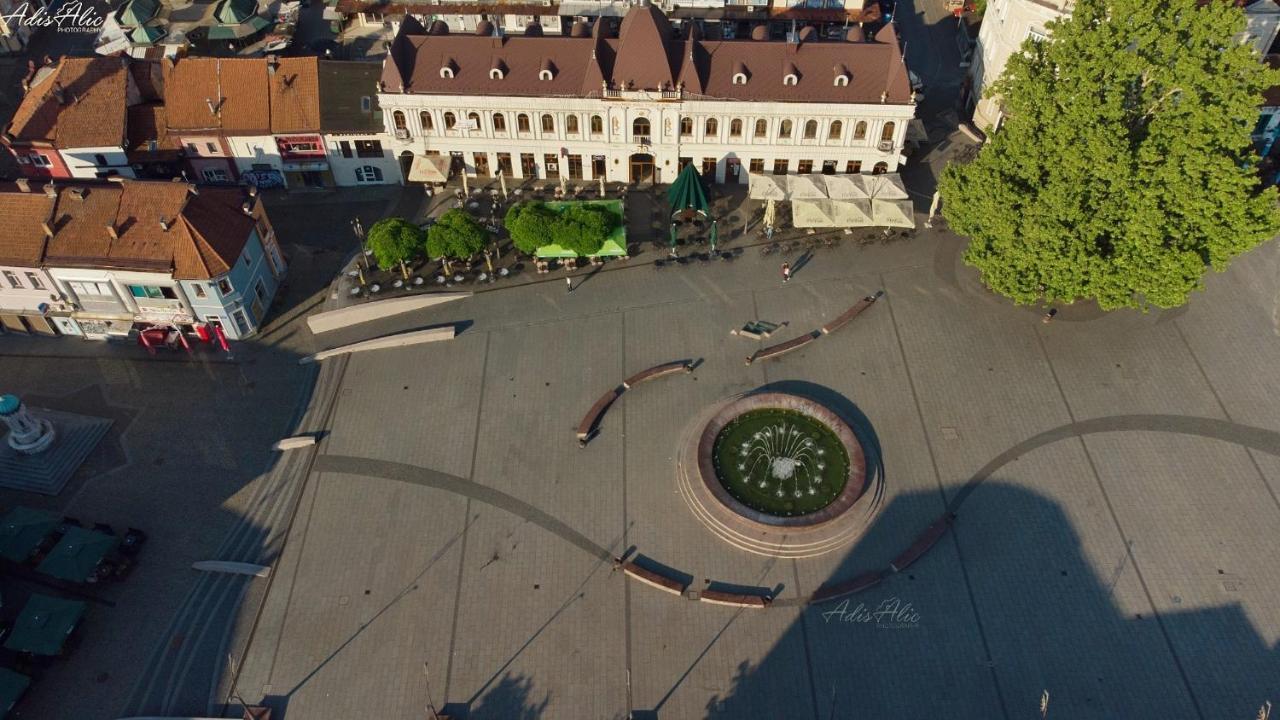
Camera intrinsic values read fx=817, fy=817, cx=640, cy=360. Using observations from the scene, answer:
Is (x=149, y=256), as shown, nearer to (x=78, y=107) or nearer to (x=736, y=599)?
(x=78, y=107)

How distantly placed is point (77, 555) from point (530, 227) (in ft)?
115

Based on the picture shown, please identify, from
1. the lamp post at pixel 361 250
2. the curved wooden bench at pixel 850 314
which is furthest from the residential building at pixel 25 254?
the curved wooden bench at pixel 850 314

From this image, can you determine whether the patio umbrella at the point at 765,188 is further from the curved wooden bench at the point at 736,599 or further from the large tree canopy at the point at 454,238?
the curved wooden bench at the point at 736,599

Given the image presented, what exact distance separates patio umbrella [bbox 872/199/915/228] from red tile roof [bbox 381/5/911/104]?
343 inches

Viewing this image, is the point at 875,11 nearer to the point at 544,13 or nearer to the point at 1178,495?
the point at 544,13

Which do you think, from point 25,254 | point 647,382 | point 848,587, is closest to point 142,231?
point 25,254

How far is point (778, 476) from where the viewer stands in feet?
168

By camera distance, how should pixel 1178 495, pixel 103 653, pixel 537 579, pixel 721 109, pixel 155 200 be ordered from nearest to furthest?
pixel 103 653 → pixel 537 579 → pixel 1178 495 → pixel 155 200 → pixel 721 109

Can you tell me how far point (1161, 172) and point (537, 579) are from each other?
148 feet

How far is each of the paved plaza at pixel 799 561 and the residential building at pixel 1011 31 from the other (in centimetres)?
2234

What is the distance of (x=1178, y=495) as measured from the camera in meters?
49.8

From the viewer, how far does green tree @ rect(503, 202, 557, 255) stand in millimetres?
61688

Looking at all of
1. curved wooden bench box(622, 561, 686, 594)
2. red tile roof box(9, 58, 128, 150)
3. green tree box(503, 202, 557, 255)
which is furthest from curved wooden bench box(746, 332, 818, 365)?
red tile roof box(9, 58, 128, 150)

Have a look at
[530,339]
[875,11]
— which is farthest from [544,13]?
[530,339]
